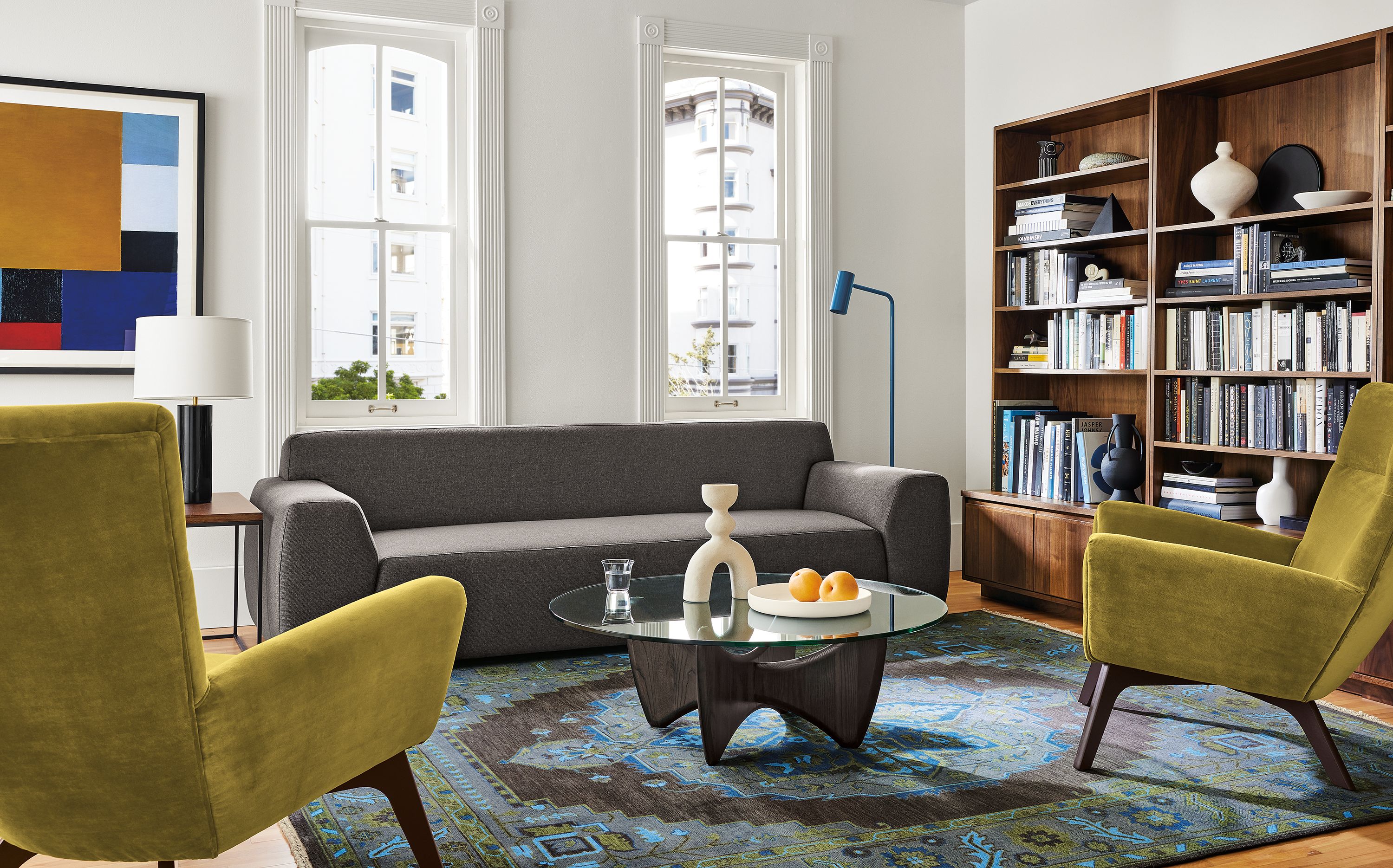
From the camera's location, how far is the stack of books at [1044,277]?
473cm

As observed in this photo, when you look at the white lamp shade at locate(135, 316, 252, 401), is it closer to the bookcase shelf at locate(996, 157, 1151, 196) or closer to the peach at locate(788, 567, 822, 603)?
the peach at locate(788, 567, 822, 603)

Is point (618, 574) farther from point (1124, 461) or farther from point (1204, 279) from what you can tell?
point (1204, 279)

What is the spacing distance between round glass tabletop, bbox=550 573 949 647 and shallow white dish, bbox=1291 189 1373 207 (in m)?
1.98

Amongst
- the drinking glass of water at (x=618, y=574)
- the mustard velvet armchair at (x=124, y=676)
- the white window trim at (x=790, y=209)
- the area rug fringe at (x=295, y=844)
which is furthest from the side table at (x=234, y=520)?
the white window trim at (x=790, y=209)

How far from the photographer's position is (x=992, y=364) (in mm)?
5055

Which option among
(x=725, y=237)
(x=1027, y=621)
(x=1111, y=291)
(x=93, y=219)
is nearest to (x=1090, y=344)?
(x=1111, y=291)

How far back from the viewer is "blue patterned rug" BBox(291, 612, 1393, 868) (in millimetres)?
2199

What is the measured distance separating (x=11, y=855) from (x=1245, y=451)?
3.72 metres

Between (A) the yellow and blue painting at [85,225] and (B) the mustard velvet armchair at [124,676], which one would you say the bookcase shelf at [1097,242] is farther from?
(B) the mustard velvet armchair at [124,676]

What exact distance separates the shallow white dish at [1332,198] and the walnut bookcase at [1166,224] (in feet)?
0.13

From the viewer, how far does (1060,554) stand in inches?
173

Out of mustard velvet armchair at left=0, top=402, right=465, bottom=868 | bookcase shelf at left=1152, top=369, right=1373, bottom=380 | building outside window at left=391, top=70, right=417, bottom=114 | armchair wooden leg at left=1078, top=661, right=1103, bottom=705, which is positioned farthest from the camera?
building outside window at left=391, top=70, right=417, bottom=114

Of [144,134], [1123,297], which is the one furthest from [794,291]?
[144,134]

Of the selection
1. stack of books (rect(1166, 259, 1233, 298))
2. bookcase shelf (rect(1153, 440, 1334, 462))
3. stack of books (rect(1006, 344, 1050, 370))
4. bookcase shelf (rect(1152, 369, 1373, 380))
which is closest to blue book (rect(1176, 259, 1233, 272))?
stack of books (rect(1166, 259, 1233, 298))
